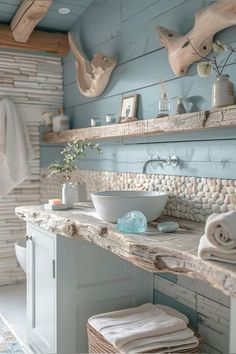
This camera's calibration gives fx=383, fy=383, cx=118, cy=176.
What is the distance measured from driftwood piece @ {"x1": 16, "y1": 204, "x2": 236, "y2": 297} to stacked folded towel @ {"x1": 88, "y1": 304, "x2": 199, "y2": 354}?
441mm

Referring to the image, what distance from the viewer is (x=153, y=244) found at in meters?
1.49

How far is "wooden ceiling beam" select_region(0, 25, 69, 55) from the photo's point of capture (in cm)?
335

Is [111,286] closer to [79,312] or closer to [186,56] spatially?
[79,312]

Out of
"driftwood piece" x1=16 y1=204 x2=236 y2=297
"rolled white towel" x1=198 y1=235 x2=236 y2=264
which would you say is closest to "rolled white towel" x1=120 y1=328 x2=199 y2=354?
"driftwood piece" x1=16 y1=204 x2=236 y2=297

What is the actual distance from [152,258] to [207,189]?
27.0 inches

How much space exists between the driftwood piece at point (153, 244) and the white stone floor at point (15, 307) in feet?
3.04

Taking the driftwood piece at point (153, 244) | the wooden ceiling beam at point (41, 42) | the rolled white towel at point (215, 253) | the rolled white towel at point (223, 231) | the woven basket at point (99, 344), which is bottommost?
the woven basket at point (99, 344)

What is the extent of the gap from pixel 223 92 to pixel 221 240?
812 millimetres

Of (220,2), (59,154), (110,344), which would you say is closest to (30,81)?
(59,154)

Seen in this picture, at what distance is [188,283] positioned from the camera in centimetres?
214

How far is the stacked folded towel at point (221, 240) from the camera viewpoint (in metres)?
1.20

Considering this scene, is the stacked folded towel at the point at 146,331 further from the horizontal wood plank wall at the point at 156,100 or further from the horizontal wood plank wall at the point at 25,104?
the horizontal wood plank wall at the point at 25,104

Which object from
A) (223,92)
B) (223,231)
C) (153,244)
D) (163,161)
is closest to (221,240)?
(223,231)

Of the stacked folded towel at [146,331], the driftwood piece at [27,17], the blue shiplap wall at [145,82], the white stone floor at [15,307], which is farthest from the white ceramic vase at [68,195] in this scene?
the driftwood piece at [27,17]
